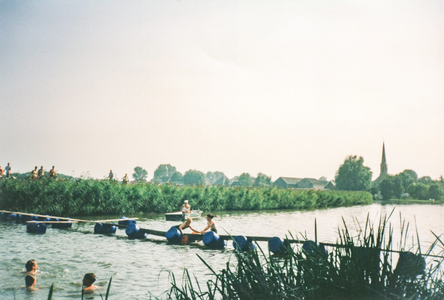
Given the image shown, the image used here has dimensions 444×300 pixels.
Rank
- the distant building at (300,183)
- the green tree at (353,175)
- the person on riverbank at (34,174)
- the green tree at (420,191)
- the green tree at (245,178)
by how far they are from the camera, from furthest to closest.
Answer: the green tree at (245,178) → the distant building at (300,183) → the green tree at (353,175) → the green tree at (420,191) → the person on riverbank at (34,174)

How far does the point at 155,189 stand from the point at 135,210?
8.38ft

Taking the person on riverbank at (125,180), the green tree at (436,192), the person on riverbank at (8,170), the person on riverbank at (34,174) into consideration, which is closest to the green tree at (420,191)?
the green tree at (436,192)

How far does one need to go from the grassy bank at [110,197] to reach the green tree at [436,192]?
2175 inches

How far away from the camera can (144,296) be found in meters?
8.48

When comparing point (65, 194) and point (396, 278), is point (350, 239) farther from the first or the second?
point (65, 194)

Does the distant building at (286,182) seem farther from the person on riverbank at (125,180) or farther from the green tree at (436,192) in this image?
the person on riverbank at (125,180)

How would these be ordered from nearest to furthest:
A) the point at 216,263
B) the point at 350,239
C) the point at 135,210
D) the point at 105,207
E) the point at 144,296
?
the point at 350,239
the point at 144,296
the point at 216,263
the point at 105,207
the point at 135,210

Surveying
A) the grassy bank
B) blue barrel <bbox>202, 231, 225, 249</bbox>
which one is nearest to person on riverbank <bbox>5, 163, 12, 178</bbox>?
the grassy bank

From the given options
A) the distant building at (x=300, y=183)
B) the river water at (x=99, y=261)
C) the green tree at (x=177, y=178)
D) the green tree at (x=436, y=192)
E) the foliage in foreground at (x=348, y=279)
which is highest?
the green tree at (x=177, y=178)

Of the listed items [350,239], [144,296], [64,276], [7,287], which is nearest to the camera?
[350,239]

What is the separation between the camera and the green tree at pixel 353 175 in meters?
103

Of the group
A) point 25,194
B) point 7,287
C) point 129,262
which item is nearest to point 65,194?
point 25,194

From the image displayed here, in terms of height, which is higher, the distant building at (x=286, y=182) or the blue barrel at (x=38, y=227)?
the distant building at (x=286, y=182)

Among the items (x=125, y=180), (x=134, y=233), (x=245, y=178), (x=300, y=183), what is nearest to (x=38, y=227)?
(x=134, y=233)
